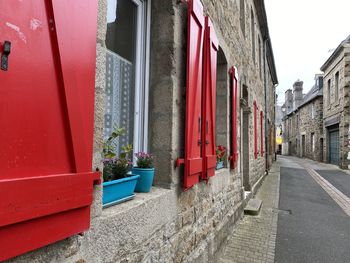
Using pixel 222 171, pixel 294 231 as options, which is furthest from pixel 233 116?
pixel 294 231

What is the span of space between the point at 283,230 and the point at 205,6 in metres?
4.11

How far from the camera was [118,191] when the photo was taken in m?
2.04

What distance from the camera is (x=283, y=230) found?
5.86 meters

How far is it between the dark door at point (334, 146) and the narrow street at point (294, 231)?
12662mm

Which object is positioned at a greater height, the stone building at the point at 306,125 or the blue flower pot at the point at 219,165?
the stone building at the point at 306,125

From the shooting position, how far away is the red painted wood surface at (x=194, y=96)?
2816mm

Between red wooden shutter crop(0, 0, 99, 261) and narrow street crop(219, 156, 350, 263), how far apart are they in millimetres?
3274

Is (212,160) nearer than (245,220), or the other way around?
(212,160)

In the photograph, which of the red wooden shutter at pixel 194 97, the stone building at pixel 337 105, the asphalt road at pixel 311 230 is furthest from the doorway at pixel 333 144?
the red wooden shutter at pixel 194 97

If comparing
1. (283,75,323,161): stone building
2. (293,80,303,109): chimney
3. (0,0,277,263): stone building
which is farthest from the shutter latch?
(293,80,303,109): chimney

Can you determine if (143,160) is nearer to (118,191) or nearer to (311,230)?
(118,191)

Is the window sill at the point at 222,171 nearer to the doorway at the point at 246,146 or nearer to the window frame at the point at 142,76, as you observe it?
the window frame at the point at 142,76

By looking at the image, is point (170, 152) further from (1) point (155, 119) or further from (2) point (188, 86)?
(2) point (188, 86)

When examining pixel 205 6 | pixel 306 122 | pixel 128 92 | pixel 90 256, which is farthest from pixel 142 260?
pixel 306 122
